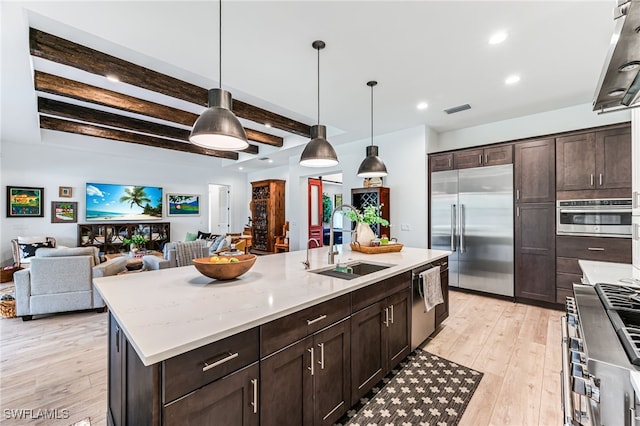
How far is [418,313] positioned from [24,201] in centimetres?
820

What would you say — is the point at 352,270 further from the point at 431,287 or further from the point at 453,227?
the point at 453,227

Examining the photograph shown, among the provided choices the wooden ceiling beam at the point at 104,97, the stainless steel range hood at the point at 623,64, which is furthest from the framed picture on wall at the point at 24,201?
the stainless steel range hood at the point at 623,64

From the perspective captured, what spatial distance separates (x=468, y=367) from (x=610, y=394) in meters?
1.88

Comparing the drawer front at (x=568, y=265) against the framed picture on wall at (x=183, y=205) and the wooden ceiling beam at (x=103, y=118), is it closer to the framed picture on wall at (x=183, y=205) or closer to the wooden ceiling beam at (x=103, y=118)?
the wooden ceiling beam at (x=103, y=118)

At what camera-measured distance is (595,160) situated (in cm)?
343

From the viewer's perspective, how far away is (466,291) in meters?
4.49

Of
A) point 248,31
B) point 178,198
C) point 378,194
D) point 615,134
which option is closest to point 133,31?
point 248,31

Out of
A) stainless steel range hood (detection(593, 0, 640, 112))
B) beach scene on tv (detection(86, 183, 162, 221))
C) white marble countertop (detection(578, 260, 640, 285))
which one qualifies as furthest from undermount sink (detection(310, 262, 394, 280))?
beach scene on tv (detection(86, 183, 162, 221))

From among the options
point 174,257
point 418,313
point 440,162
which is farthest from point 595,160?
point 174,257

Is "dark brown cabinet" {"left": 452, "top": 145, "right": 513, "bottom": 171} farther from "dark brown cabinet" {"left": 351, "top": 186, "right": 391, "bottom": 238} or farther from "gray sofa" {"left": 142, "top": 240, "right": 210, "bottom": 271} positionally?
"gray sofa" {"left": 142, "top": 240, "right": 210, "bottom": 271}

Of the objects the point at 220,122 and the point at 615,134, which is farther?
the point at 615,134

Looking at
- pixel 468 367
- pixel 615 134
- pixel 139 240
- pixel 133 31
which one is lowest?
pixel 468 367

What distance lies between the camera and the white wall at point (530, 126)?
3.86m

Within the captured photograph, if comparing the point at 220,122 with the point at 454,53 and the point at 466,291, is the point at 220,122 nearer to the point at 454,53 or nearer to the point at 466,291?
Result: the point at 454,53
